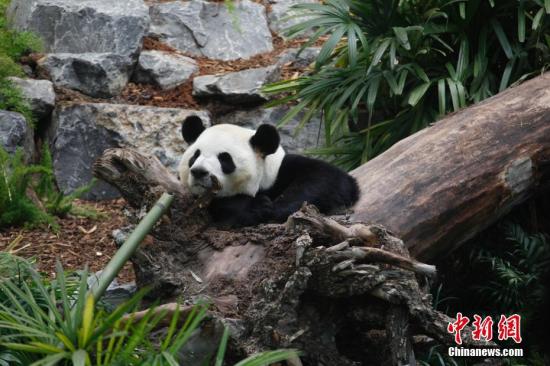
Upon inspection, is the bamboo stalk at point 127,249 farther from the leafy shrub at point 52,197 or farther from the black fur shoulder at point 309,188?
the leafy shrub at point 52,197

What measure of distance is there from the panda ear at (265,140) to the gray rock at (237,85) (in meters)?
3.33

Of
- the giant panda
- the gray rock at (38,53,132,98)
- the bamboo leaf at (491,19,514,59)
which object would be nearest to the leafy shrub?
the gray rock at (38,53,132,98)

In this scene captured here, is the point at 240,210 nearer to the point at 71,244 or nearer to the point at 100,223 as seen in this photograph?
the point at 71,244

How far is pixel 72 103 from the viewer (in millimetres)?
7203

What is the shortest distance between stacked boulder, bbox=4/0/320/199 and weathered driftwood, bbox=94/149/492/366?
3203 millimetres

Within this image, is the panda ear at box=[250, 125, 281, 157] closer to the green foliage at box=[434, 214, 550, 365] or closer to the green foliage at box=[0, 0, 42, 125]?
the green foliage at box=[434, 214, 550, 365]

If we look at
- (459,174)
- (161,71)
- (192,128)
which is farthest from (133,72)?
(459,174)

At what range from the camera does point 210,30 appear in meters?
8.61

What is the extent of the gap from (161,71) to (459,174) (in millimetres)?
4227

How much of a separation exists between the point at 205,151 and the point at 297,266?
103 centimetres

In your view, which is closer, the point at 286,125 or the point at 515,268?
the point at 515,268

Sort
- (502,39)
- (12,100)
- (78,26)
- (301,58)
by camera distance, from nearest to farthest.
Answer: (502,39) < (12,100) < (78,26) < (301,58)

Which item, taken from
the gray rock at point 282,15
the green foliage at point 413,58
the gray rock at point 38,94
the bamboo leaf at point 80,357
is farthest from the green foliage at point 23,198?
the gray rock at point 282,15

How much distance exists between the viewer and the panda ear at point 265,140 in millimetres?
4180
